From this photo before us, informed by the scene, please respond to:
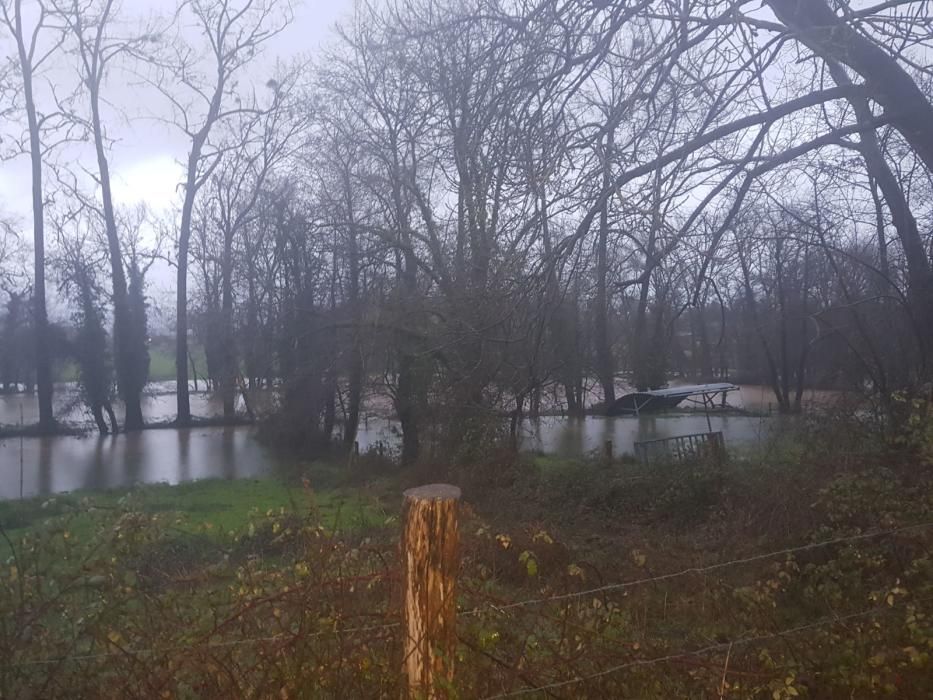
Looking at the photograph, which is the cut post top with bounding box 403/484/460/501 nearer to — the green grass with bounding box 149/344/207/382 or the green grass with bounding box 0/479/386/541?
the green grass with bounding box 0/479/386/541

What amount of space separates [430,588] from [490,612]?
1.04m

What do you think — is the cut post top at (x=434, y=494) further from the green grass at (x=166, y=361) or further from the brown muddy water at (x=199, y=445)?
the green grass at (x=166, y=361)

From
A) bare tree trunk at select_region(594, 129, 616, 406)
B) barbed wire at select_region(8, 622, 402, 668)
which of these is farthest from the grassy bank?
bare tree trunk at select_region(594, 129, 616, 406)

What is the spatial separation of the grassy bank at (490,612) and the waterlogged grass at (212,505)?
108mm

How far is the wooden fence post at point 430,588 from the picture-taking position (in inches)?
129

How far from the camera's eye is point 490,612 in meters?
4.23

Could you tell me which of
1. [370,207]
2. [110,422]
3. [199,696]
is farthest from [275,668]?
[110,422]

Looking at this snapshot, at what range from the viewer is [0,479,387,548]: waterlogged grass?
19.7 feet

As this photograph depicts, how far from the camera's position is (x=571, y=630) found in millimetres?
4699

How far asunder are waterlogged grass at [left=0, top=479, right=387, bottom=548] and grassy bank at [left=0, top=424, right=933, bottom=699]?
0.11 m

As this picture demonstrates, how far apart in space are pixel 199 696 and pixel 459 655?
112 cm

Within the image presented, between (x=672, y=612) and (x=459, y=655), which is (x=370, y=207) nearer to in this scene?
(x=672, y=612)

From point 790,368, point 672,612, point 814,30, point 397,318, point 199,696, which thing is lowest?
point 672,612

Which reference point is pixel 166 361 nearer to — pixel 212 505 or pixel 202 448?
pixel 202 448
